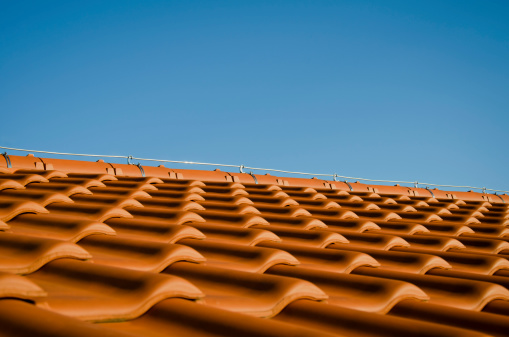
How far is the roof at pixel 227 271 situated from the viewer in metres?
1.45

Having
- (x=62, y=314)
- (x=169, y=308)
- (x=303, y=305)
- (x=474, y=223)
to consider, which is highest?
(x=474, y=223)

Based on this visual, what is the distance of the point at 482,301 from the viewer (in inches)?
84.1

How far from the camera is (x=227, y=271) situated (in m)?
2.02

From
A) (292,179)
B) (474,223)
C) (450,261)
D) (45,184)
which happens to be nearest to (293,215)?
(450,261)

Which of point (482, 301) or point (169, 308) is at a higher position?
point (482, 301)

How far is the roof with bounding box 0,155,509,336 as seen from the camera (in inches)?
57.0

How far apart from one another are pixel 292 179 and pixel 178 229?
486 cm

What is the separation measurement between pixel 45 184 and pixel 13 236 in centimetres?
228

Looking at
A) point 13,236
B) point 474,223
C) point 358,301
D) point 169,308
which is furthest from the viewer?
point 474,223

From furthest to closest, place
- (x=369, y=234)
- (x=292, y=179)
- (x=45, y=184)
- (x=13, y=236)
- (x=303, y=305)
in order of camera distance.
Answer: (x=292, y=179) → (x=45, y=184) → (x=369, y=234) → (x=13, y=236) → (x=303, y=305)

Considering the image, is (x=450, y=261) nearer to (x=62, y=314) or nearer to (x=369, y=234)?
(x=369, y=234)

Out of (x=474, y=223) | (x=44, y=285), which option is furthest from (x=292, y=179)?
(x=44, y=285)

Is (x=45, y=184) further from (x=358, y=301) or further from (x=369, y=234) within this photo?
(x=358, y=301)

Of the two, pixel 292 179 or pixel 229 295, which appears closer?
pixel 229 295
